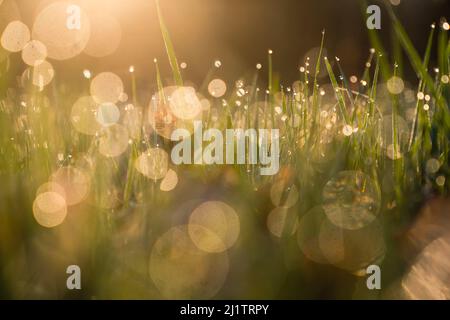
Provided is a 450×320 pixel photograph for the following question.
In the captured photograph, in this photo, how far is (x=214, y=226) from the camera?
92cm

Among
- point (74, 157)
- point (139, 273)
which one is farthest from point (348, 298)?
point (74, 157)

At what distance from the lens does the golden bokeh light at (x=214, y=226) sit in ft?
2.93

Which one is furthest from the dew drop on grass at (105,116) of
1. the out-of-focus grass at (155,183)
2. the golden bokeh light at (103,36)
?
the golden bokeh light at (103,36)

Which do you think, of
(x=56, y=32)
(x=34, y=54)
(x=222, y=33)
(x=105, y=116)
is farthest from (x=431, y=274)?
(x=222, y=33)

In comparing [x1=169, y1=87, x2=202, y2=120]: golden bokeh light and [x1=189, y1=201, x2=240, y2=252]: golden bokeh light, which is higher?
[x1=169, y1=87, x2=202, y2=120]: golden bokeh light

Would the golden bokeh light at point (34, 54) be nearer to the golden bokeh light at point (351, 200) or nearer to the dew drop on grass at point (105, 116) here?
the dew drop on grass at point (105, 116)

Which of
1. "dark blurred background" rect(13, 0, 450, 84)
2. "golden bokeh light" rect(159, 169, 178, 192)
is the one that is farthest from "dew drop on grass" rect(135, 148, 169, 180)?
"dark blurred background" rect(13, 0, 450, 84)

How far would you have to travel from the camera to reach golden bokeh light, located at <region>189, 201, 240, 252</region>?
2.93ft

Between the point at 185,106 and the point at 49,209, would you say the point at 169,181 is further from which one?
the point at 185,106

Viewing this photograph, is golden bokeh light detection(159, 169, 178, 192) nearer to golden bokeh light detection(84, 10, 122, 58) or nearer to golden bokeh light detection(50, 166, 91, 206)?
golden bokeh light detection(50, 166, 91, 206)

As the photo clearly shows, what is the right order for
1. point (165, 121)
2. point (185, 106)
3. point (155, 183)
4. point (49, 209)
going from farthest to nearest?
point (185, 106) → point (165, 121) → point (155, 183) → point (49, 209)

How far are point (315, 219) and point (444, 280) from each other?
231 mm

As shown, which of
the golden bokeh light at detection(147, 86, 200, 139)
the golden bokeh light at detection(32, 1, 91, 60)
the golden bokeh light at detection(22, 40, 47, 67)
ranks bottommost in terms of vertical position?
the golden bokeh light at detection(147, 86, 200, 139)

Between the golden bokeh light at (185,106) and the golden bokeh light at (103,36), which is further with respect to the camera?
the golden bokeh light at (103,36)
